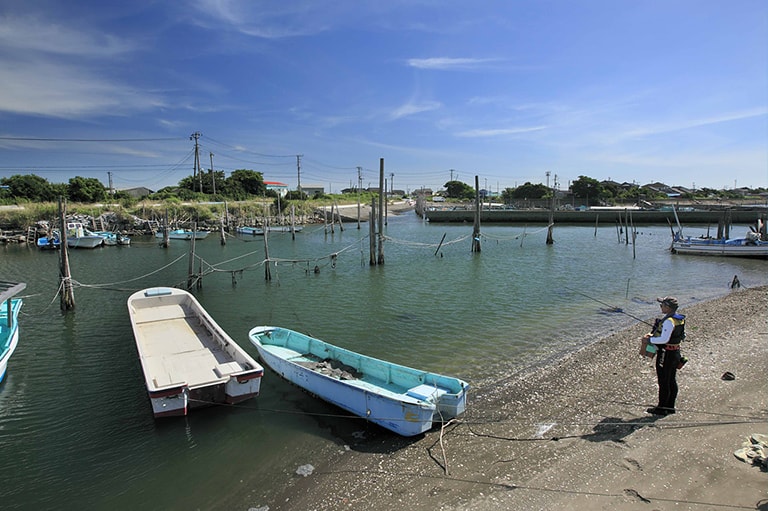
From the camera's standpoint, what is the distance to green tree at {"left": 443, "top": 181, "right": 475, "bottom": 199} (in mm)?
136750

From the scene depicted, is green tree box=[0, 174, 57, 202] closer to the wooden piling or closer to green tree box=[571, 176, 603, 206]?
the wooden piling

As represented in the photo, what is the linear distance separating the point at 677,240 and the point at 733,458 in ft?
119

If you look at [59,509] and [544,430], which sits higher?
[544,430]

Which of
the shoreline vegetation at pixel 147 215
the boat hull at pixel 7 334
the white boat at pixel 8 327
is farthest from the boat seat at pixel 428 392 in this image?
the shoreline vegetation at pixel 147 215

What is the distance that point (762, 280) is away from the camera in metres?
24.4

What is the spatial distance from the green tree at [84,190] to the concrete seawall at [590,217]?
2141 inches

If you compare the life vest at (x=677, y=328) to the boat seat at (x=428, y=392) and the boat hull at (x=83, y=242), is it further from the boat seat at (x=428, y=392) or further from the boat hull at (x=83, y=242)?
the boat hull at (x=83, y=242)

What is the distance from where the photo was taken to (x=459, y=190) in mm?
138250

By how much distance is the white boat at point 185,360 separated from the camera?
8.61 metres

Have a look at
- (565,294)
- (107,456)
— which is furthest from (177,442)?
(565,294)

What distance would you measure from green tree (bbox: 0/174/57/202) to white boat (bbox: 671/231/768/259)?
73296 millimetres

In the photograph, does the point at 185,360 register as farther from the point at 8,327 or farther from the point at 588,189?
the point at 588,189

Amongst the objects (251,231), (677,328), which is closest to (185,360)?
(677,328)

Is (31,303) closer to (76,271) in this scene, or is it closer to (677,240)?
(76,271)
